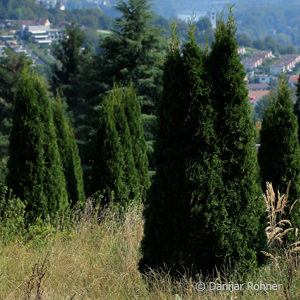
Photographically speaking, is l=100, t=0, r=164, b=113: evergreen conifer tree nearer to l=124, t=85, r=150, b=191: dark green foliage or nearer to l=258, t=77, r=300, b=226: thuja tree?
l=124, t=85, r=150, b=191: dark green foliage

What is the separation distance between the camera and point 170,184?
379 cm

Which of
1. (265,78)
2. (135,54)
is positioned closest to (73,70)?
(135,54)

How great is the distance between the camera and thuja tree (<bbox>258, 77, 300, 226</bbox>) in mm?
5215

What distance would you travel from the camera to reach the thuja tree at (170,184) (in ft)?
12.2

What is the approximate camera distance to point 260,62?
105938 mm

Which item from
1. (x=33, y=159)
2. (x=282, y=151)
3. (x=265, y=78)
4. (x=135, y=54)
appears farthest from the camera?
(x=265, y=78)

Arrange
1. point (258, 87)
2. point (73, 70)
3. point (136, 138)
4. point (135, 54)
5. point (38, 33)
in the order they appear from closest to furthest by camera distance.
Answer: point (136, 138), point (135, 54), point (73, 70), point (258, 87), point (38, 33)

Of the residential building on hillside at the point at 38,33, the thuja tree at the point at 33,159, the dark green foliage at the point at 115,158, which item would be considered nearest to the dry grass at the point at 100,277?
the thuja tree at the point at 33,159

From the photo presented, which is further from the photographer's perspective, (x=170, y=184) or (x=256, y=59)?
(x=256, y=59)

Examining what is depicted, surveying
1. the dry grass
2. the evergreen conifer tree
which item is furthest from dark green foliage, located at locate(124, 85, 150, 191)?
the evergreen conifer tree

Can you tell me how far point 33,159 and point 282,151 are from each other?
3800 millimetres

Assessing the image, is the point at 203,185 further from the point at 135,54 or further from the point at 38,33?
the point at 38,33

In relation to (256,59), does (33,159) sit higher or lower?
higher

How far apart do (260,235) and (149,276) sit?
1.05 meters
